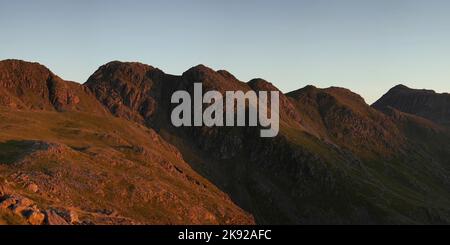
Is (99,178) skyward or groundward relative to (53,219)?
groundward

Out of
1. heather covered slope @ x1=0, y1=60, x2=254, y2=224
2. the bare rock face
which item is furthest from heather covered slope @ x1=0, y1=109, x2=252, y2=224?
the bare rock face

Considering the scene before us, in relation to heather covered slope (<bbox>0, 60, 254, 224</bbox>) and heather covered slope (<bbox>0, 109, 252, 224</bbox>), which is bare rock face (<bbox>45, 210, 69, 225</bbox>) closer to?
heather covered slope (<bbox>0, 60, 254, 224</bbox>)

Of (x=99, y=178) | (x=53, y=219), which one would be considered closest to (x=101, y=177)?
(x=99, y=178)

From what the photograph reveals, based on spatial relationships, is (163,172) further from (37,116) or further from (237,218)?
(37,116)

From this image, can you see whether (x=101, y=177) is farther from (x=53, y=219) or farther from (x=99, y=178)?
(x=53, y=219)

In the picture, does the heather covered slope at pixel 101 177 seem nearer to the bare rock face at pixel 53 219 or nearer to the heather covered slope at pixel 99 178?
the heather covered slope at pixel 99 178

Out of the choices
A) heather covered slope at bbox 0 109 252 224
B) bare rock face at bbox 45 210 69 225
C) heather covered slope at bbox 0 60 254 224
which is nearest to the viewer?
bare rock face at bbox 45 210 69 225

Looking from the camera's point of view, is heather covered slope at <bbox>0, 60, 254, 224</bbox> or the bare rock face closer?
the bare rock face

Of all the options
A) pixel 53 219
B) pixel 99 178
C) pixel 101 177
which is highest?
pixel 53 219

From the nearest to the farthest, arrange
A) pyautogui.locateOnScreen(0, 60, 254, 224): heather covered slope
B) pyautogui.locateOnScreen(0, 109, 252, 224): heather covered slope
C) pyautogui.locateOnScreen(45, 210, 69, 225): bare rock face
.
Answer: pyautogui.locateOnScreen(45, 210, 69, 225): bare rock face < pyautogui.locateOnScreen(0, 60, 254, 224): heather covered slope < pyautogui.locateOnScreen(0, 109, 252, 224): heather covered slope

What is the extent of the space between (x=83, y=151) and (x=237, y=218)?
5101 cm

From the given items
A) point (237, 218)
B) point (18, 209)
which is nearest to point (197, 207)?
point (237, 218)
